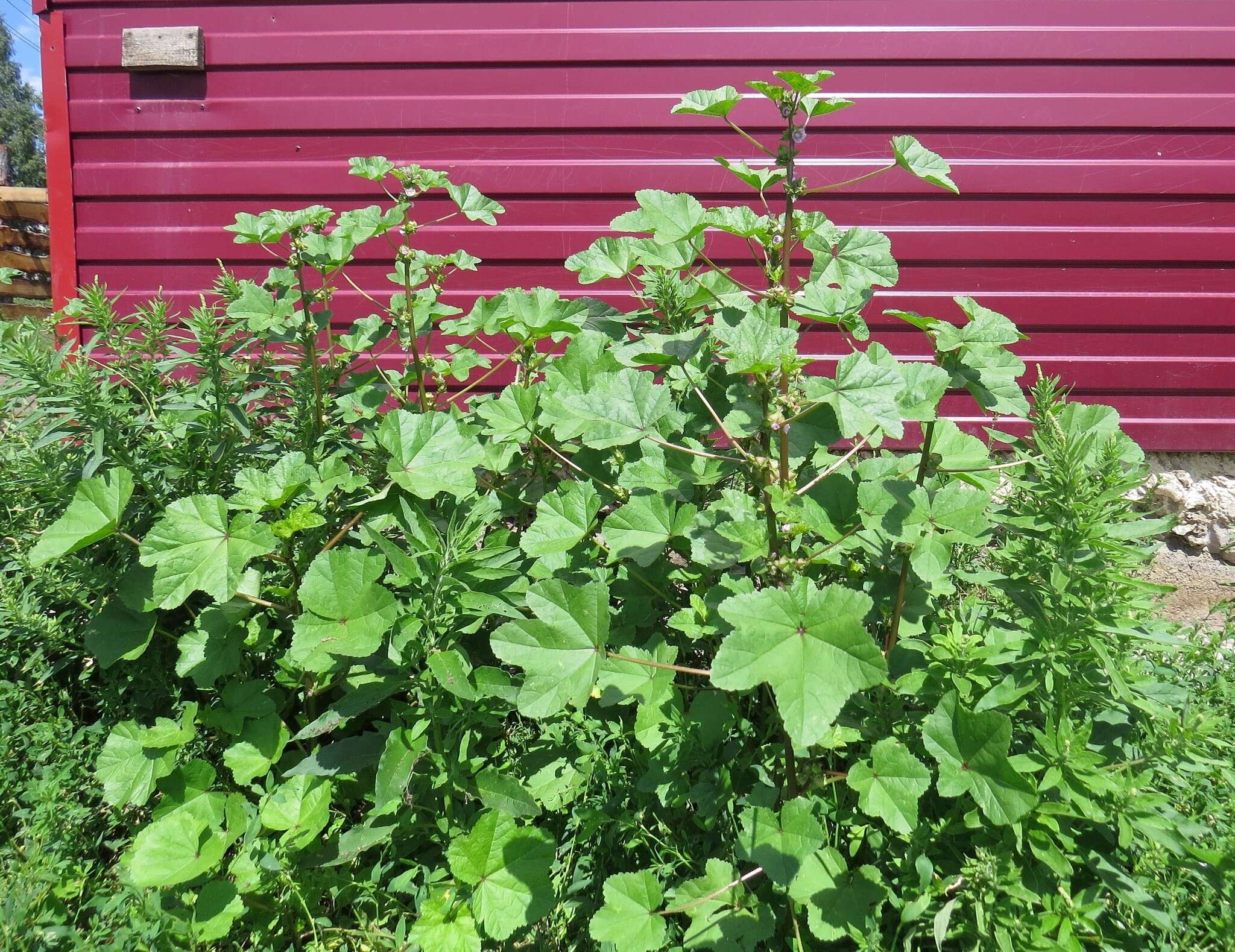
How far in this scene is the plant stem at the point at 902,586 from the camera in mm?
1550

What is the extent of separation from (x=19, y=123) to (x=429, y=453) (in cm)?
6157

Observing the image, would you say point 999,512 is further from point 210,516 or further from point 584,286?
point 584,286

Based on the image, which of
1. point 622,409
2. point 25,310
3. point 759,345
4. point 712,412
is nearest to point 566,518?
point 622,409

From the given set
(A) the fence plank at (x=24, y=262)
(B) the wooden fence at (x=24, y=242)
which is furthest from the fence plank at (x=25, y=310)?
(A) the fence plank at (x=24, y=262)

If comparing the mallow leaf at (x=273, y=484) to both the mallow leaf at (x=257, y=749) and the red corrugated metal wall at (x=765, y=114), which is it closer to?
the mallow leaf at (x=257, y=749)

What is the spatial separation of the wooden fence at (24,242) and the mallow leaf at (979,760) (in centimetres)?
487

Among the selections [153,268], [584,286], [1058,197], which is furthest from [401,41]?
[1058,197]

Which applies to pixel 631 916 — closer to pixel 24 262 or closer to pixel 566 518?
pixel 566 518

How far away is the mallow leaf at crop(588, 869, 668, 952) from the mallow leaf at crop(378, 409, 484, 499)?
0.88 m

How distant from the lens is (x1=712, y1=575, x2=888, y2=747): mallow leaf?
1.17 meters

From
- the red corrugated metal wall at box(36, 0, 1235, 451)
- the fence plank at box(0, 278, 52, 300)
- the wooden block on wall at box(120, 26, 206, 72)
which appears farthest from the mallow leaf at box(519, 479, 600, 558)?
the fence plank at box(0, 278, 52, 300)

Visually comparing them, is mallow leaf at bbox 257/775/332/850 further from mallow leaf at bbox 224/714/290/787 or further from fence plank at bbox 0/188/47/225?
fence plank at bbox 0/188/47/225

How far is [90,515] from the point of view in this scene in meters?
1.78

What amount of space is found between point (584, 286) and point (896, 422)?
2.74 m
